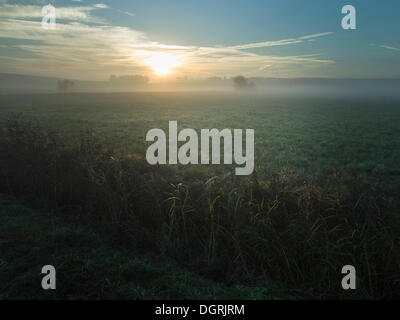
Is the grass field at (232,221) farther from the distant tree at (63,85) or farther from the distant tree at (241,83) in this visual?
the distant tree at (241,83)

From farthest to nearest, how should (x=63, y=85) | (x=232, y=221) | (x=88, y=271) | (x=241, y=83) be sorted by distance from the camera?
1. (x=241, y=83)
2. (x=63, y=85)
3. (x=232, y=221)
4. (x=88, y=271)

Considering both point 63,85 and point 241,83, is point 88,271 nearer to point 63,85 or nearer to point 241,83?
point 63,85

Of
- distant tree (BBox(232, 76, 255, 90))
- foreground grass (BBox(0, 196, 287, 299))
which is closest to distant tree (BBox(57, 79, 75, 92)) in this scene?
distant tree (BBox(232, 76, 255, 90))

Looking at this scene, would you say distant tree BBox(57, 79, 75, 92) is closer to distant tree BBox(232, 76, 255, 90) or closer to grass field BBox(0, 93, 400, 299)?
distant tree BBox(232, 76, 255, 90)

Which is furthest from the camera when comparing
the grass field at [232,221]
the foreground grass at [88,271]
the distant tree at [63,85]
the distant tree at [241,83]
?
the distant tree at [241,83]


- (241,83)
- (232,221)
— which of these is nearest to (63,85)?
(241,83)

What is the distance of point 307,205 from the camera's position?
457 cm

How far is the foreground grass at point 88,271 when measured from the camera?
3451 millimetres

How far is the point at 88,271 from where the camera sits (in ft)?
12.6

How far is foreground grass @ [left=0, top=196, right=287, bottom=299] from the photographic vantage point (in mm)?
3451

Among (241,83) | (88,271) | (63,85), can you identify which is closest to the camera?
(88,271)

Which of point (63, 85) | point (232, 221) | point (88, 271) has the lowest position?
point (88, 271)

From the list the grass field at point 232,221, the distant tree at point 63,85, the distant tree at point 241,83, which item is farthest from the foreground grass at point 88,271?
the distant tree at point 241,83
